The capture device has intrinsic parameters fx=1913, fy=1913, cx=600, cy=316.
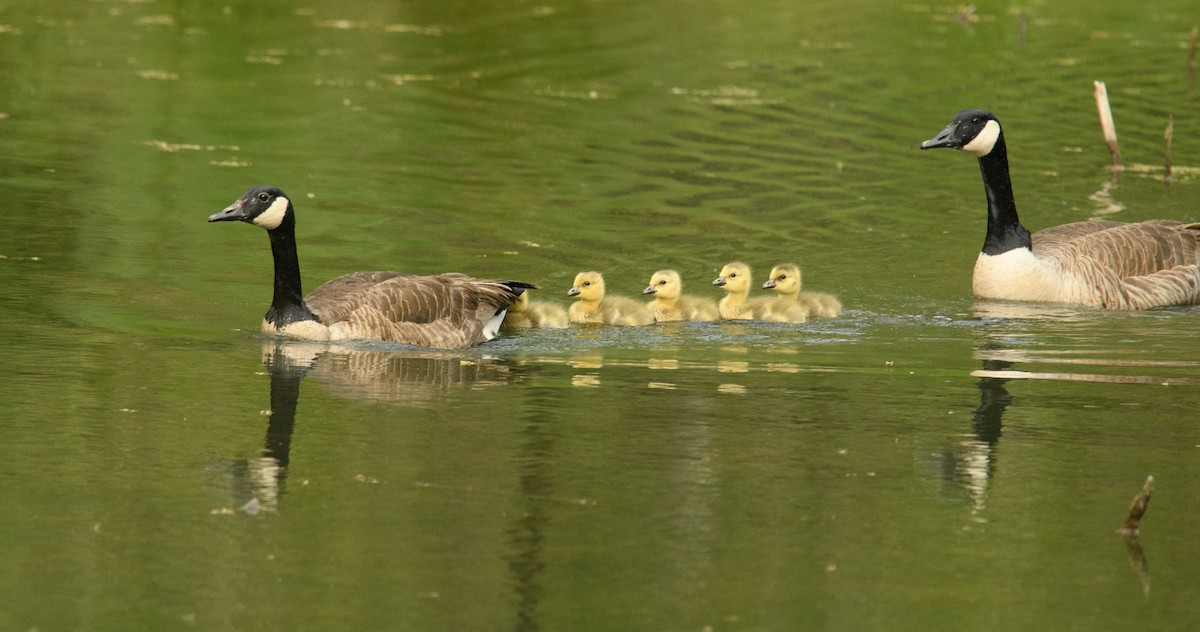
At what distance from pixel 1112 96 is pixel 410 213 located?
45.7 ft

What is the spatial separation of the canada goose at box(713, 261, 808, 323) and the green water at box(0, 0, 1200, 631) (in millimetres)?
193

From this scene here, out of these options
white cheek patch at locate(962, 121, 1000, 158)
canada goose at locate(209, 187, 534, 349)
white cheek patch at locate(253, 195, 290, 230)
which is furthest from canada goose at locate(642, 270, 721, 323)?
white cheek patch at locate(962, 121, 1000, 158)

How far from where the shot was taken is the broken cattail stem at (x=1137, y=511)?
8695 millimetres

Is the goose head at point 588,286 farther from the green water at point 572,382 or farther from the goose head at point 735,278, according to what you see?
the goose head at point 735,278

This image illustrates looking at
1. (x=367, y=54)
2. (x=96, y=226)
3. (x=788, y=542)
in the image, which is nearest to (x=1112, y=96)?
(x=367, y=54)

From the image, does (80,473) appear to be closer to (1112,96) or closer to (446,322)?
(446,322)

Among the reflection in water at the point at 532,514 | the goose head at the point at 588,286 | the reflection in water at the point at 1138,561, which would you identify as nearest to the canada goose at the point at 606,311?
the goose head at the point at 588,286

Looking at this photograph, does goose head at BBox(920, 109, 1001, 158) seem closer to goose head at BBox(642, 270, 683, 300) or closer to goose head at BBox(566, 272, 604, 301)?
goose head at BBox(642, 270, 683, 300)

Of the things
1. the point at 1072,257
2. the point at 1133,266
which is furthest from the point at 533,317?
the point at 1133,266

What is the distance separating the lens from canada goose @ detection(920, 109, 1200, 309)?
15898 mm

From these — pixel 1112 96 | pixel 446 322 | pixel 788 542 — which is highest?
pixel 1112 96

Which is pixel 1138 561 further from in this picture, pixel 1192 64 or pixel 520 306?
pixel 1192 64

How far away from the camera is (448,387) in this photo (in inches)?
482

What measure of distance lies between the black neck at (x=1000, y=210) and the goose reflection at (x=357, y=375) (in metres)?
5.13
